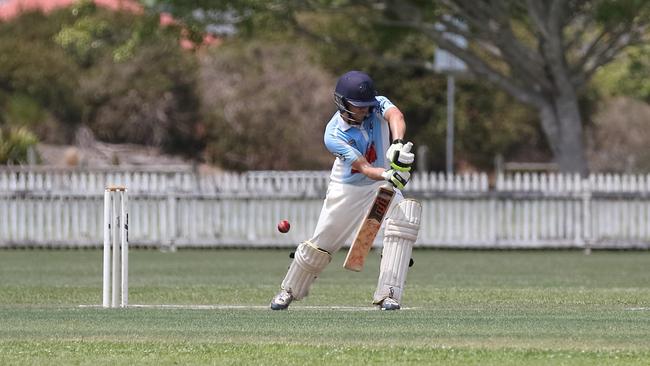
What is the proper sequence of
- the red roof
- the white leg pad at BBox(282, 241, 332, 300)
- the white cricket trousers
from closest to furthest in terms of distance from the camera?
1. the white cricket trousers
2. the white leg pad at BBox(282, 241, 332, 300)
3. the red roof

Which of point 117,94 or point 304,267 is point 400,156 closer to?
point 304,267

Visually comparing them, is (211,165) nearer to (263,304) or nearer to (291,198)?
(291,198)

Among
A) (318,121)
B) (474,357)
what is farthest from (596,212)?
(318,121)

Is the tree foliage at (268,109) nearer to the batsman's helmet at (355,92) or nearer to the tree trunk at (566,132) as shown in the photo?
the tree trunk at (566,132)

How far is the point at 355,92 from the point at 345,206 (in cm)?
91

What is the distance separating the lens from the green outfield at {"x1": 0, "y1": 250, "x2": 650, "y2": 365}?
9.98 metres

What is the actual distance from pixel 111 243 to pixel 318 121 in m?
45.5

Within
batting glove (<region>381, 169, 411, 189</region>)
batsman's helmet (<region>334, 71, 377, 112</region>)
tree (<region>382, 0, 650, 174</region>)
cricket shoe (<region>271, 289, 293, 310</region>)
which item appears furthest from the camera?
tree (<region>382, 0, 650, 174</region>)

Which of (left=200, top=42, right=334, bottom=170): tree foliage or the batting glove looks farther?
(left=200, top=42, right=334, bottom=170): tree foliage

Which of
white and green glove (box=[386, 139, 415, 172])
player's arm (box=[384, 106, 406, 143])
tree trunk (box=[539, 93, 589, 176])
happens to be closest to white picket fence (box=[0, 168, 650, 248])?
tree trunk (box=[539, 93, 589, 176])

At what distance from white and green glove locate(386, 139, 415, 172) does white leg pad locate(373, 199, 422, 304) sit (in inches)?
23.7

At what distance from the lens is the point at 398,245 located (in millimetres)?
13078

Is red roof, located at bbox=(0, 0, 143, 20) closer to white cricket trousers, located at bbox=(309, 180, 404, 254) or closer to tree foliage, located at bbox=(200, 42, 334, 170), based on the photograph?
tree foliage, located at bbox=(200, 42, 334, 170)

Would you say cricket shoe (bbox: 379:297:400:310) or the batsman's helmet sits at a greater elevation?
the batsman's helmet
